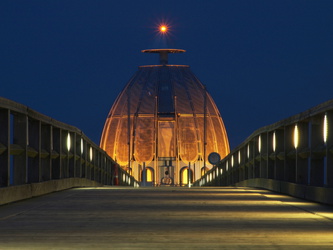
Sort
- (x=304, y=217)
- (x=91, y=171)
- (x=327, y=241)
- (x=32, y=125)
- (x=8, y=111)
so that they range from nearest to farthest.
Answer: (x=327, y=241) < (x=304, y=217) < (x=8, y=111) < (x=32, y=125) < (x=91, y=171)

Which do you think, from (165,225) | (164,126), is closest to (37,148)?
(165,225)

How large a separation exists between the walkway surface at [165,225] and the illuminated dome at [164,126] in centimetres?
11529

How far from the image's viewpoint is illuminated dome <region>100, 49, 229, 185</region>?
137 metres

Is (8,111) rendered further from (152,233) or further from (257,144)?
(257,144)

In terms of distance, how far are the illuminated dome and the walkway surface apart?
115285 millimetres

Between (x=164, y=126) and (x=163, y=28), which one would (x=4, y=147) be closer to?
(x=164, y=126)

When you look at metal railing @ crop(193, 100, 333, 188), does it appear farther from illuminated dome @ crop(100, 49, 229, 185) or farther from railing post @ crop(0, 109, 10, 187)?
illuminated dome @ crop(100, 49, 229, 185)

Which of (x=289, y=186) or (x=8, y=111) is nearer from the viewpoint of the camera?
(x=8, y=111)

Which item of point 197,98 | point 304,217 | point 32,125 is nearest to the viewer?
point 304,217

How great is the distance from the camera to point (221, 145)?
150375mm

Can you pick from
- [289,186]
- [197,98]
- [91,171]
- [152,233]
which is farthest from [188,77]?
[152,233]

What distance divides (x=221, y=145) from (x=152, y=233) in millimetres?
140722

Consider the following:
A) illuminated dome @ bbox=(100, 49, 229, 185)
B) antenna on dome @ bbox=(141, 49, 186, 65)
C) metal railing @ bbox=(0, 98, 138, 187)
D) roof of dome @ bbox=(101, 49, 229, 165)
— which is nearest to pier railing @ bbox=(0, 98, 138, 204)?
metal railing @ bbox=(0, 98, 138, 187)

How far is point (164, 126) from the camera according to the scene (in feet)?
466
